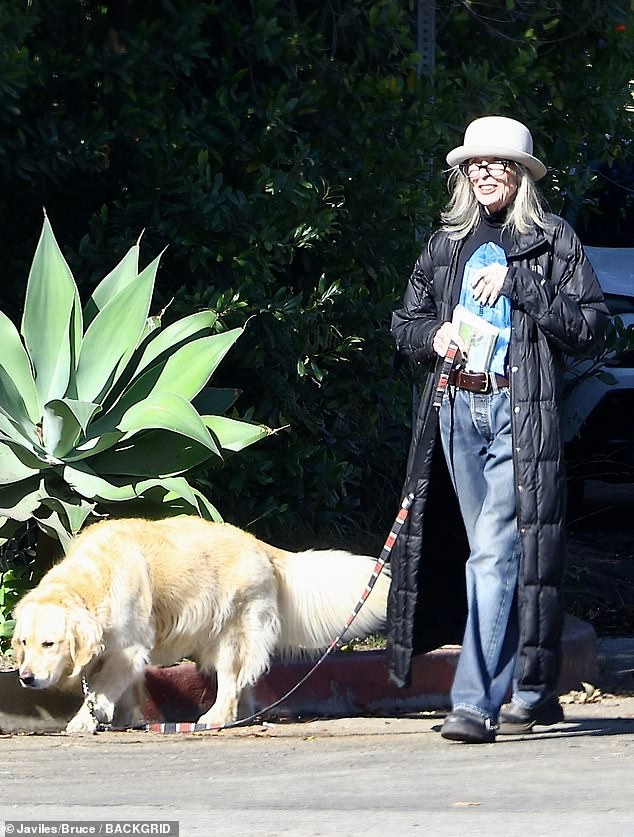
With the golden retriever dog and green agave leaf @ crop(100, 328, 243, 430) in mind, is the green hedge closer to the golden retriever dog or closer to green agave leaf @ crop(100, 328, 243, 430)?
green agave leaf @ crop(100, 328, 243, 430)

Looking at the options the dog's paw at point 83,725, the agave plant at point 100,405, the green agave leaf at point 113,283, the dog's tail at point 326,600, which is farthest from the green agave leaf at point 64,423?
the dog's paw at point 83,725

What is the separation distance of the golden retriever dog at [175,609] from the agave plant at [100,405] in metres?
0.27

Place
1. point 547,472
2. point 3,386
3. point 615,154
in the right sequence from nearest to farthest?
point 547,472 → point 3,386 → point 615,154

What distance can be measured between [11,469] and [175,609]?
92 centimetres

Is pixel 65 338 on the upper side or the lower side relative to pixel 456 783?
upper

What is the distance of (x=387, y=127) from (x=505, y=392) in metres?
2.41

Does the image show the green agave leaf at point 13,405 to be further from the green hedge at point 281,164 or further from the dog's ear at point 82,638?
the dog's ear at point 82,638

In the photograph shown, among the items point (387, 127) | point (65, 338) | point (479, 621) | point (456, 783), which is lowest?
point (456, 783)

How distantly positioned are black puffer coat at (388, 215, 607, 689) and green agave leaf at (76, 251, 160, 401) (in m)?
1.16

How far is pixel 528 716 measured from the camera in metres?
5.27

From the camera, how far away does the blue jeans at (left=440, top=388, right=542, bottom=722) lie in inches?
204

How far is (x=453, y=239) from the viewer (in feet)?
17.7

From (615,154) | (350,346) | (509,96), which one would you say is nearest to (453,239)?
(350,346)

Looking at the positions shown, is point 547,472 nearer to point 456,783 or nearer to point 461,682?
point 461,682
